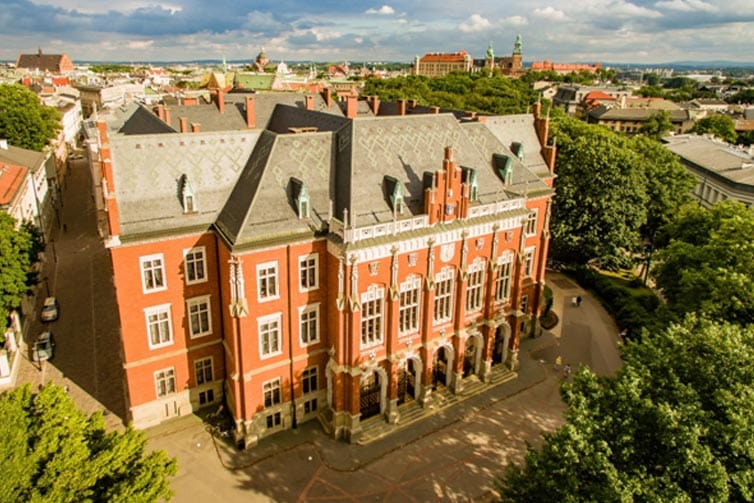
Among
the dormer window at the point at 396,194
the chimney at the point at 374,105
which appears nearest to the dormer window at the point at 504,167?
the dormer window at the point at 396,194

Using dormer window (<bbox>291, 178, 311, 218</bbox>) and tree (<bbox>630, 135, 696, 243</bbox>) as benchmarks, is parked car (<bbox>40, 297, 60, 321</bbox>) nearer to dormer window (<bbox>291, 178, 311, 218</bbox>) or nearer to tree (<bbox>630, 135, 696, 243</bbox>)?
dormer window (<bbox>291, 178, 311, 218</bbox>)

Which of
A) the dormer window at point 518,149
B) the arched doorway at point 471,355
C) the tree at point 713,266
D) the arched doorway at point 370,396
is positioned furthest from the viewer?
the dormer window at point 518,149

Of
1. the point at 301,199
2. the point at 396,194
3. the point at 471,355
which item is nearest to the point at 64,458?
the point at 301,199

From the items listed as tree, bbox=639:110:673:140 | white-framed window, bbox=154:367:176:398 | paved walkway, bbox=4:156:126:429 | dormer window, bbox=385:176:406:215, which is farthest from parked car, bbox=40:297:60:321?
tree, bbox=639:110:673:140

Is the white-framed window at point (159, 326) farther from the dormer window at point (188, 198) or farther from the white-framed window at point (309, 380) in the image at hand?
the white-framed window at point (309, 380)

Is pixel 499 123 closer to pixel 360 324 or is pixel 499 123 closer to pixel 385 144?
pixel 385 144

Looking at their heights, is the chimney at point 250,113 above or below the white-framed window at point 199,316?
above

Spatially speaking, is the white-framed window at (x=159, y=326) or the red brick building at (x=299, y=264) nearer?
the red brick building at (x=299, y=264)
